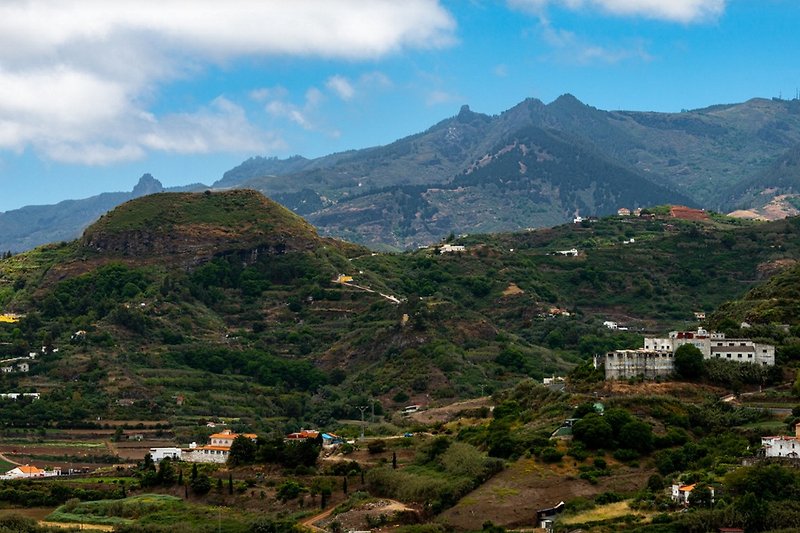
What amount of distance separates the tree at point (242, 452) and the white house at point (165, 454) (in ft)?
27.7

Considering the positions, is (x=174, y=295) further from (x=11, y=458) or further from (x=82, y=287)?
(x=11, y=458)

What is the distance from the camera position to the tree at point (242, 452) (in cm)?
10544

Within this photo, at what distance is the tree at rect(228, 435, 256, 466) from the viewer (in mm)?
105438

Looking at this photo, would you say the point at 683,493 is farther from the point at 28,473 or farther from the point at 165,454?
the point at 28,473

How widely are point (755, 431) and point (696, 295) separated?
10254cm

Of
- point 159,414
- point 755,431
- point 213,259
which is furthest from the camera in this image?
point 213,259

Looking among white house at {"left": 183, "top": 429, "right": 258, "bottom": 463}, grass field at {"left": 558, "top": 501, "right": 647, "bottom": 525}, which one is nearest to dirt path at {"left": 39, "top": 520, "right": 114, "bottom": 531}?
white house at {"left": 183, "top": 429, "right": 258, "bottom": 463}

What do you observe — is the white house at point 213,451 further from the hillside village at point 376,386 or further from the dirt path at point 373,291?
the dirt path at point 373,291

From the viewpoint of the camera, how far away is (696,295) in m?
190

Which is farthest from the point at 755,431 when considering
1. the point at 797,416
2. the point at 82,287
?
the point at 82,287

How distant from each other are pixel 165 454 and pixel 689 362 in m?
40.7

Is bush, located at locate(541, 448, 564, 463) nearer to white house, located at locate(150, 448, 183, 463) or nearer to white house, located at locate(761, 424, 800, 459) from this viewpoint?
white house, located at locate(761, 424, 800, 459)

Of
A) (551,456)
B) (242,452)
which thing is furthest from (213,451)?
(551,456)

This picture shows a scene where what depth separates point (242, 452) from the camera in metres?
106
